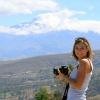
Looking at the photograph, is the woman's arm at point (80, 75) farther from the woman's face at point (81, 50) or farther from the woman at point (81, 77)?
the woman's face at point (81, 50)

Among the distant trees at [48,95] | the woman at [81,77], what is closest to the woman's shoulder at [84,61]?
the woman at [81,77]

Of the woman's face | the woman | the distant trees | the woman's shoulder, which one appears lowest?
the distant trees

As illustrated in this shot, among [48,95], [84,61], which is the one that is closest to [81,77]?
[84,61]

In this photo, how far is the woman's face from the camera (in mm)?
7493

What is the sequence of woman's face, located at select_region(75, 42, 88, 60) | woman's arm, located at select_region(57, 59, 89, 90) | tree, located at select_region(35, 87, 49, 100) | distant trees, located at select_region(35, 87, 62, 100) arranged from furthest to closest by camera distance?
tree, located at select_region(35, 87, 49, 100), distant trees, located at select_region(35, 87, 62, 100), woman's face, located at select_region(75, 42, 88, 60), woman's arm, located at select_region(57, 59, 89, 90)

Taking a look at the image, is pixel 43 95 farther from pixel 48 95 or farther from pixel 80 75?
pixel 80 75

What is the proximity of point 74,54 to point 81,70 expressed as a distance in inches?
35.0

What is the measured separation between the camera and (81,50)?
7.53 m

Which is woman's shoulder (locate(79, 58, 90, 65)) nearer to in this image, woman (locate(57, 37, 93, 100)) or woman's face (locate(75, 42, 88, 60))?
woman (locate(57, 37, 93, 100))

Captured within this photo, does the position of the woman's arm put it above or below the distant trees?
above

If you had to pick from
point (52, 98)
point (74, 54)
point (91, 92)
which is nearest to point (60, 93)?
point (52, 98)

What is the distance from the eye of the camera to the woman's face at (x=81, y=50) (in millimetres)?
7493

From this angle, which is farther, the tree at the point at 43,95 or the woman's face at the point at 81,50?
the tree at the point at 43,95

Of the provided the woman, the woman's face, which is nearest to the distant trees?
the woman's face
